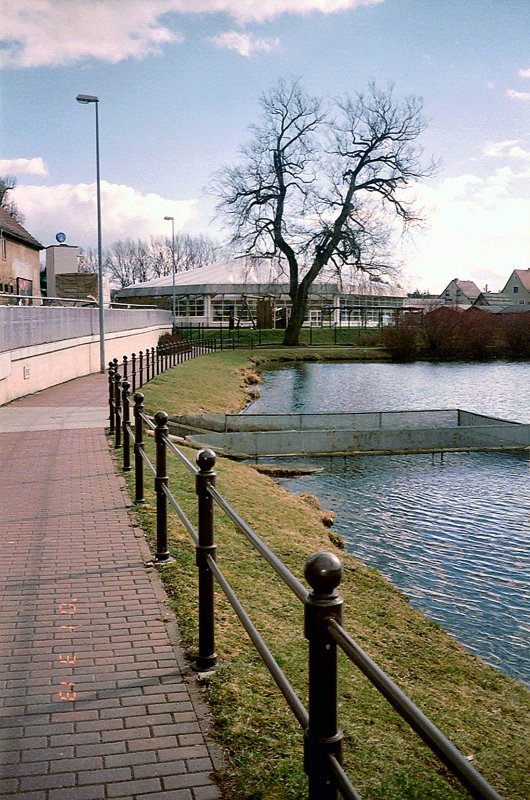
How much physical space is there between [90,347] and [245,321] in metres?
46.9

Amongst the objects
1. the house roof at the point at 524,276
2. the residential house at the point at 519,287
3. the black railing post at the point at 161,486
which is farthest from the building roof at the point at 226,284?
the house roof at the point at 524,276

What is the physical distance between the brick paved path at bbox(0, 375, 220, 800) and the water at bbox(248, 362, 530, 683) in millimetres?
3530

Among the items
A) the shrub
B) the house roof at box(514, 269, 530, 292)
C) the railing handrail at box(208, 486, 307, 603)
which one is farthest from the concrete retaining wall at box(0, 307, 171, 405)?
the house roof at box(514, 269, 530, 292)

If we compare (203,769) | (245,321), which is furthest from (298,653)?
(245,321)

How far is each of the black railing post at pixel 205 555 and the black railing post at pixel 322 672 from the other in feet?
7.26

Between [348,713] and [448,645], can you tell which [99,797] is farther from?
[448,645]

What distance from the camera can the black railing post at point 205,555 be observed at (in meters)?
4.79

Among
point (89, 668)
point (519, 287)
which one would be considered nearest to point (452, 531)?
point (89, 668)

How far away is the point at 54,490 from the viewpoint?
399 inches

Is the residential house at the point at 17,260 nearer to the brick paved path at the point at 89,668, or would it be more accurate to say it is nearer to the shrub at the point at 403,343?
the shrub at the point at 403,343

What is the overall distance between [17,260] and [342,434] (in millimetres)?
31873

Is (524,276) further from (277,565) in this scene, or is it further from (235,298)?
(277,565)

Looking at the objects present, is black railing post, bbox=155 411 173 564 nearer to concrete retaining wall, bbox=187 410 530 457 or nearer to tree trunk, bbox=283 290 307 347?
concrete retaining wall, bbox=187 410 530 457

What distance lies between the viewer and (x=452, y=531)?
1277 centimetres
